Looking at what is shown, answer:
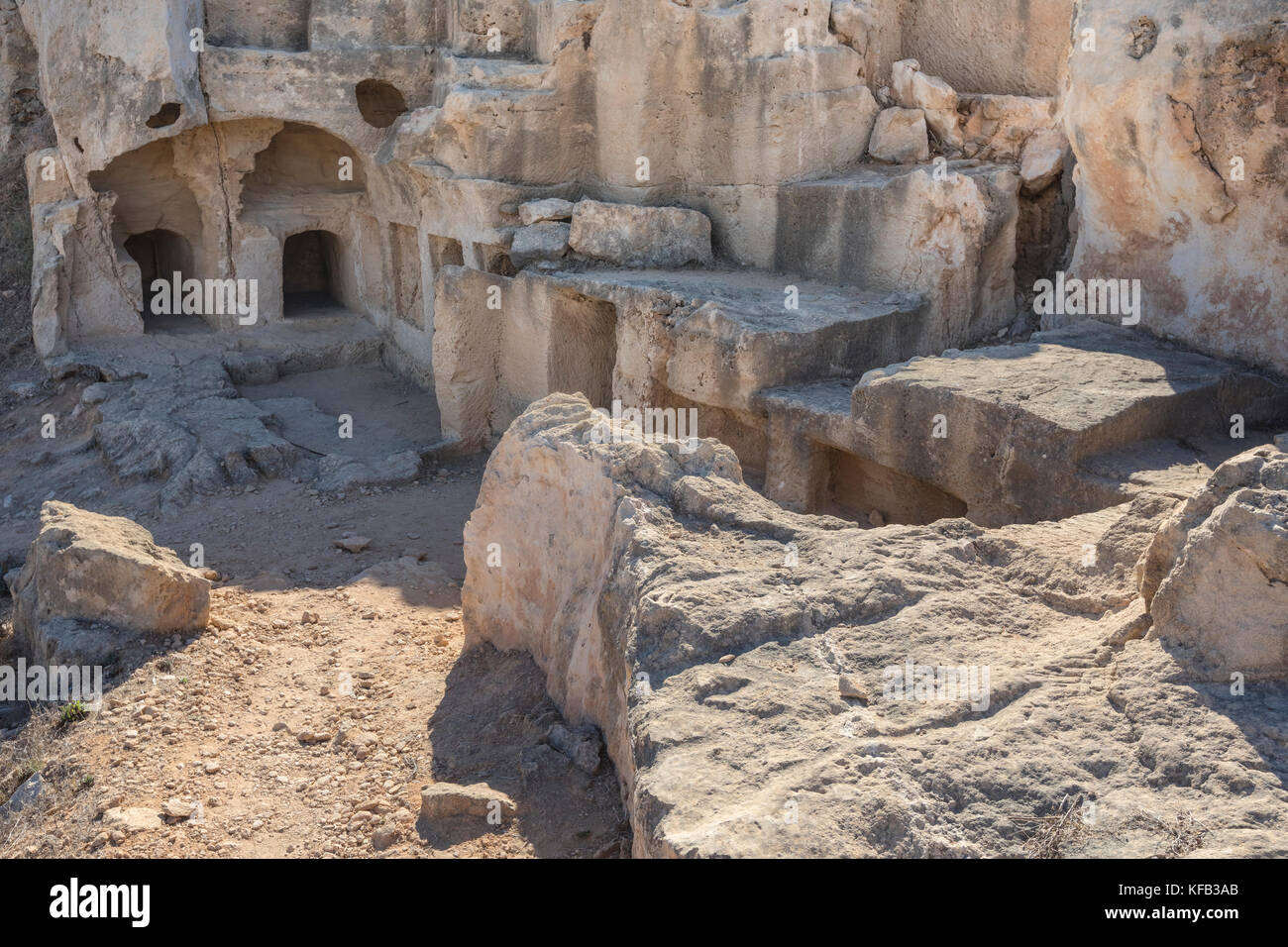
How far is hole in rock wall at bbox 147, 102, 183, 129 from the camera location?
11453 millimetres

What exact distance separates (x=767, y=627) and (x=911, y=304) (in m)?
4.59

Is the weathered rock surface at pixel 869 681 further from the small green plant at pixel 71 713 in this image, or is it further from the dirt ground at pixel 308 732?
the small green plant at pixel 71 713

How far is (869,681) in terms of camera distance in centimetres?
352

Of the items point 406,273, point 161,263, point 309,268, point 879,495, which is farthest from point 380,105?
point 879,495

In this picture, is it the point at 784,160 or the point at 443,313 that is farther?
the point at 443,313

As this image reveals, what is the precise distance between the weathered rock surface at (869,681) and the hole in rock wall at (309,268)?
10287 mm

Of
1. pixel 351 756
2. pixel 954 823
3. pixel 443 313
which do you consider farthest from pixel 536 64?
pixel 954 823

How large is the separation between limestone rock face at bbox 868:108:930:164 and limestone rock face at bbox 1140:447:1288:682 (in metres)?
5.57

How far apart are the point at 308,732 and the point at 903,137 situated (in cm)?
596

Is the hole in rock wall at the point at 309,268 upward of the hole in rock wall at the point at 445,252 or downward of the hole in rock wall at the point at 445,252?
downward

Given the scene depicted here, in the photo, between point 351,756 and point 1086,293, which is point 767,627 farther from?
point 1086,293

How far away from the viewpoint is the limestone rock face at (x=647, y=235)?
9.26 meters

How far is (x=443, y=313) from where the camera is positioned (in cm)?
1007

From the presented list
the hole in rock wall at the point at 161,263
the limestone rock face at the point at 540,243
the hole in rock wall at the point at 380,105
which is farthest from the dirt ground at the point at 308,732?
the hole in rock wall at the point at 380,105
